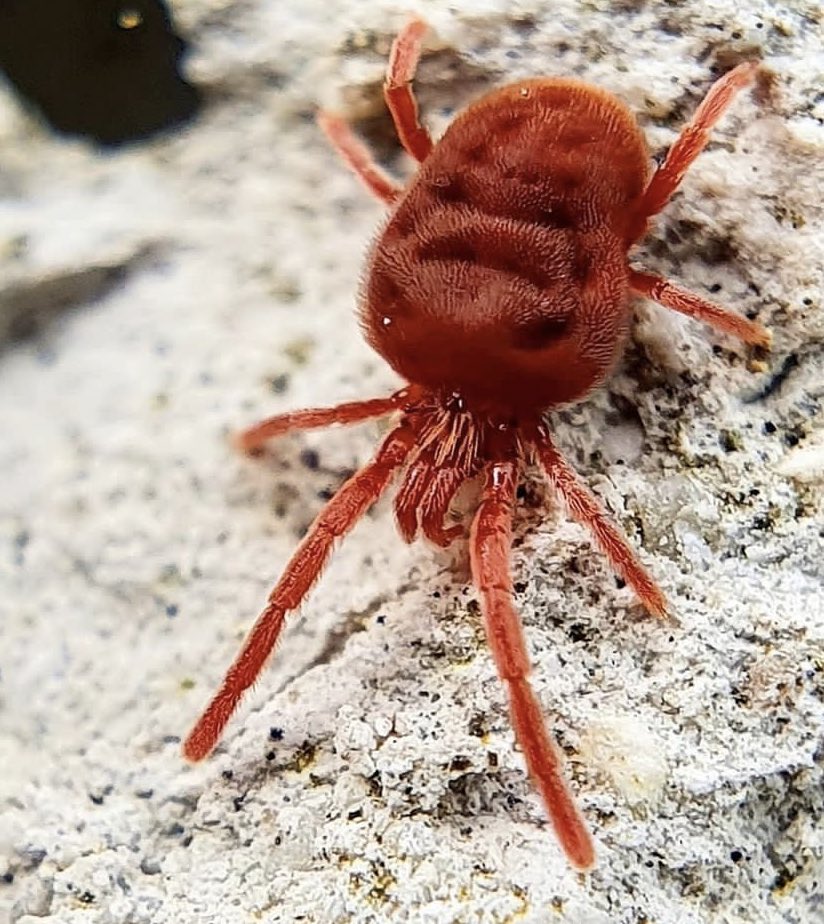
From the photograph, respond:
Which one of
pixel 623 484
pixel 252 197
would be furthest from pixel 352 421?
pixel 252 197

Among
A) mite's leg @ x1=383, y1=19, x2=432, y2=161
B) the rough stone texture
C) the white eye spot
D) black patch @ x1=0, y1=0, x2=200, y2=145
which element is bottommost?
the rough stone texture

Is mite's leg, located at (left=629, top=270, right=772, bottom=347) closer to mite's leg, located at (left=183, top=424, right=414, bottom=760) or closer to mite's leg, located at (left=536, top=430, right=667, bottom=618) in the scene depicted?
mite's leg, located at (left=536, top=430, right=667, bottom=618)

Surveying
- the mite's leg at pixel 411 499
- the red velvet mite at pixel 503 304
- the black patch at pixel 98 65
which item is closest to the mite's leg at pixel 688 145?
the red velvet mite at pixel 503 304

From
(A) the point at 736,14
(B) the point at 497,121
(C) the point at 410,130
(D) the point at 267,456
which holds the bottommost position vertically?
(D) the point at 267,456

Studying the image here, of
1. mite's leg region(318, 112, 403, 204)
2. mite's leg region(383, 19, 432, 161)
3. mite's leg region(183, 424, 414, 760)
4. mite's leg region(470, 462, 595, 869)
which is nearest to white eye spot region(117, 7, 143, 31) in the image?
mite's leg region(318, 112, 403, 204)

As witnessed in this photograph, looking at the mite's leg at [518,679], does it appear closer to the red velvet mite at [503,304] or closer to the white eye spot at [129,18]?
the red velvet mite at [503,304]

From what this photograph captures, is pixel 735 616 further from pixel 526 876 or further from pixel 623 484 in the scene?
pixel 526 876
